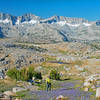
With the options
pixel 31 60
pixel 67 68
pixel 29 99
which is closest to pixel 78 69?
pixel 67 68

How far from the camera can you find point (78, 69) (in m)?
104

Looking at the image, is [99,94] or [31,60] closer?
[99,94]

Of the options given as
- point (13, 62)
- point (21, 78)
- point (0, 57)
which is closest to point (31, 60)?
point (13, 62)

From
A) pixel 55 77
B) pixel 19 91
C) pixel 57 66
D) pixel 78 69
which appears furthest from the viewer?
pixel 57 66

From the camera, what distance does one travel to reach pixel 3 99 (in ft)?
73.4

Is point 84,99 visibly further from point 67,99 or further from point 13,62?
point 13,62

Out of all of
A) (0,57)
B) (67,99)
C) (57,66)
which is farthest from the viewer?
(0,57)

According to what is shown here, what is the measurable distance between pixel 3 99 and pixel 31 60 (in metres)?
130

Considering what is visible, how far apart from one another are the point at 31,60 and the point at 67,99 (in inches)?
5092

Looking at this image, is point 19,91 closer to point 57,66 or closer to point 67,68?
point 67,68

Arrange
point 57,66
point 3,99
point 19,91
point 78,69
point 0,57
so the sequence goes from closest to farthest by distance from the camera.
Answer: point 3,99 < point 19,91 < point 78,69 < point 57,66 < point 0,57

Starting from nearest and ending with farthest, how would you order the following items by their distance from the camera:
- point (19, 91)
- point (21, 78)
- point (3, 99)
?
point (3, 99), point (19, 91), point (21, 78)

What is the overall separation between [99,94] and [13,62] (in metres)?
129

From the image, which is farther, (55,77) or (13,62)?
(13,62)
